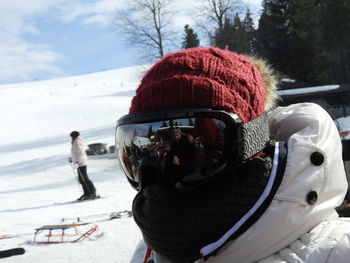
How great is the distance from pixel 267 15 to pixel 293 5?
151cm

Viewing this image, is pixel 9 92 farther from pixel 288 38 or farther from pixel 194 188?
pixel 194 188

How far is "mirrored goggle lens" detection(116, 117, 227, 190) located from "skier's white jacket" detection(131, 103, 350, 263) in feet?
0.72

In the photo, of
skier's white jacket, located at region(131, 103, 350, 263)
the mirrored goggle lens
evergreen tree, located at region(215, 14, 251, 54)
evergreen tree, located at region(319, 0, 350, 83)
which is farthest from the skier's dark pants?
evergreen tree, located at region(215, 14, 251, 54)

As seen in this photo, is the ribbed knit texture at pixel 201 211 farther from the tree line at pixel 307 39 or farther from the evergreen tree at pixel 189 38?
the evergreen tree at pixel 189 38

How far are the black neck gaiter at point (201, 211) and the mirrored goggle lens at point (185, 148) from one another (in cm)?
5

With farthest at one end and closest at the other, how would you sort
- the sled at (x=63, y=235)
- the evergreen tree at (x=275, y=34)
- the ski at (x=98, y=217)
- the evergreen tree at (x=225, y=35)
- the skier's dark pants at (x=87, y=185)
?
the evergreen tree at (x=225, y=35), the evergreen tree at (x=275, y=34), the skier's dark pants at (x=87, y=185), the ski at (x=98, y=217), the sled at (x=63, y=235)

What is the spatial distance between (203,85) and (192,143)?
0.20m

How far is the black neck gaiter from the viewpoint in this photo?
1202mm

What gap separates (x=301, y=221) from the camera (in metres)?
1.18

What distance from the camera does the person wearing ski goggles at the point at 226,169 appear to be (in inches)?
46.2

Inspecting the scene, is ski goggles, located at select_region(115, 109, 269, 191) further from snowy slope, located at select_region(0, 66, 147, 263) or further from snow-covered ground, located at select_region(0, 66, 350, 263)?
snowy slope, located at select_region(0, 66, 147, 263)

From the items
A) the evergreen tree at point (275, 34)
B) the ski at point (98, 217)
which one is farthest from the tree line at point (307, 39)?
the ski at point (98, 217)

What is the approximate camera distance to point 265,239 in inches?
45.8

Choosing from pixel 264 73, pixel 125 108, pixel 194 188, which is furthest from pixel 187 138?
pixel 125 108
